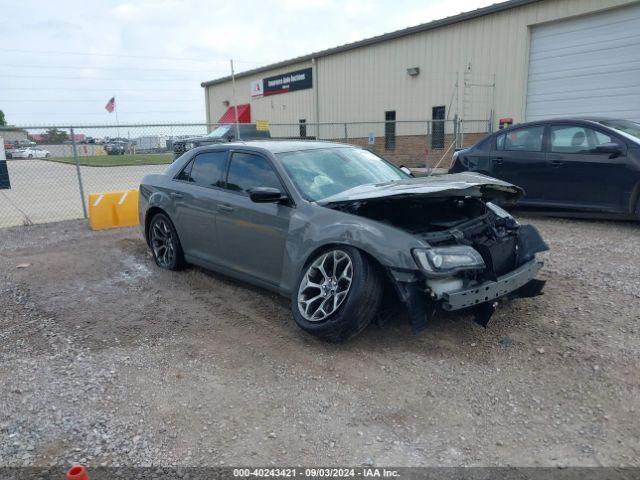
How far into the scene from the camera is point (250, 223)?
4711 mm

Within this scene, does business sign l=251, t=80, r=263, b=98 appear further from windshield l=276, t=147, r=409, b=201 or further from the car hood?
the car hood

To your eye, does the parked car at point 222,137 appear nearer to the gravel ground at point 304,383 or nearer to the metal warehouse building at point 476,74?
the metal warehouse building at point 476,74

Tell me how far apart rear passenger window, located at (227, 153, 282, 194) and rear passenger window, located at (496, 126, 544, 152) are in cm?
525

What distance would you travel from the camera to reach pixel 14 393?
3.40m

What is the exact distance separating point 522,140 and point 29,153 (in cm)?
947

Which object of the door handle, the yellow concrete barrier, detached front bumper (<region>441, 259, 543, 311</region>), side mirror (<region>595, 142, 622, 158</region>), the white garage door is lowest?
the yellow concrete barrier

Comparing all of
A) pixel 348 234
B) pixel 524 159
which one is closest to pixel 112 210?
pixel 348 234

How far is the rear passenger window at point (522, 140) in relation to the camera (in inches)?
325

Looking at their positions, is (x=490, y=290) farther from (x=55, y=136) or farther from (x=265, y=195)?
(x=55, y=136)

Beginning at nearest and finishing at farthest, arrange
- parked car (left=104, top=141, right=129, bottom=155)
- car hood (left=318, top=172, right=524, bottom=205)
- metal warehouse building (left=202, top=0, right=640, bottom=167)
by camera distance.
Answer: car hood (left=318, top=172, right=524, bottom=205) < metal warehouse building (left=202, top=0, right=640, bottom=167) < parked car (left=104, top=141, right=129, bottom=155)

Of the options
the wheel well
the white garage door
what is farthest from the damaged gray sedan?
the white garage door

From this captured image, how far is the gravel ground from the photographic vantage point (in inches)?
109

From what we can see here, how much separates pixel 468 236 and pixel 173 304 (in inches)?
111

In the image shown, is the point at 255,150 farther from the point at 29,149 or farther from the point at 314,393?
the point at 29,149
